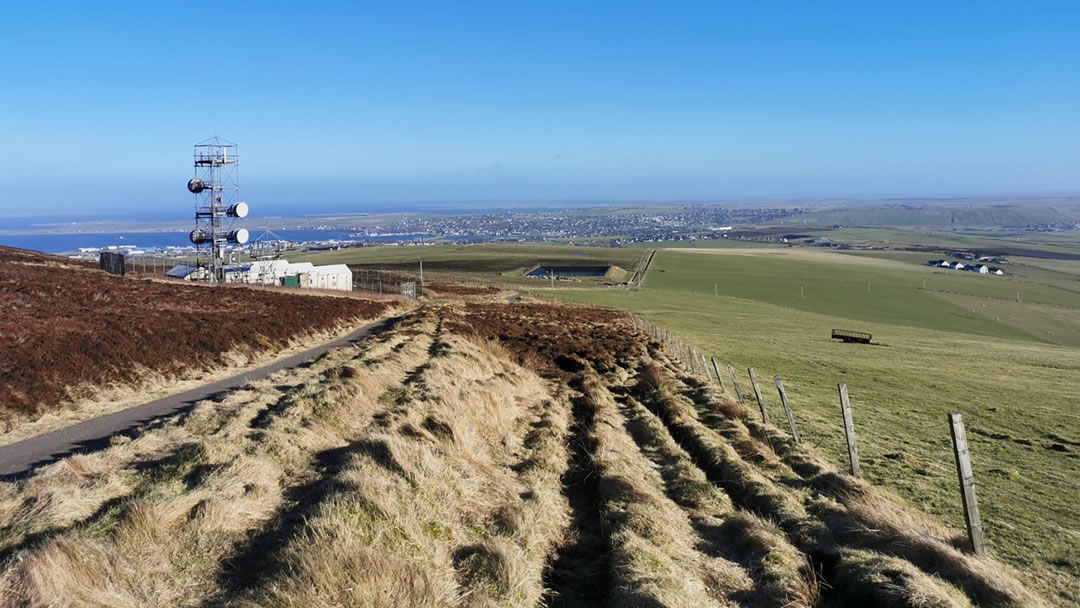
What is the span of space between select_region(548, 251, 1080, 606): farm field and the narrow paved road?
15534 millimetres

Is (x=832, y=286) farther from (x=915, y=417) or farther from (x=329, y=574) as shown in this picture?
(x=329, y=574)

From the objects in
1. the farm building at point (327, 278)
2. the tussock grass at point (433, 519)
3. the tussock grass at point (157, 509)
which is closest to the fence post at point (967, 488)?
the tussock grass at point (433, 519)

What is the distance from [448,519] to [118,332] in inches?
745

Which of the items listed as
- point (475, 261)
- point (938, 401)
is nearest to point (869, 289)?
point (475, 261)

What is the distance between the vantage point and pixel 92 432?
13531mm

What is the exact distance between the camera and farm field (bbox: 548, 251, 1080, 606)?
11734 mm

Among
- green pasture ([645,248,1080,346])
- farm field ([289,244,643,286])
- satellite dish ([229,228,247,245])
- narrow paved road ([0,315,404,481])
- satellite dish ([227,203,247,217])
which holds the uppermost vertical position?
satellite dish ([227,203,247,217])

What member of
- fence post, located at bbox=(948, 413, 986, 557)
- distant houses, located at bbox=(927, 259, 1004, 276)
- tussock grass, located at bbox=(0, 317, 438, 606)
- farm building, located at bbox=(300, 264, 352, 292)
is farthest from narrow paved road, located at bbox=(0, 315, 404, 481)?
distant houses, located at bbox=(927, 259, 1004, 276)

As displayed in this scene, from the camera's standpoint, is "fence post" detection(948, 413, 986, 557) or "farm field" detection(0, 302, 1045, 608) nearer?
"farm field" detection(0, 302, 1045, 608)

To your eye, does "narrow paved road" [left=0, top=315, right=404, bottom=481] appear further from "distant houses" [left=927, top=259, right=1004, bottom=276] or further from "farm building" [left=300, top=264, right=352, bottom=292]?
"distant houses" [left=927, top=259, right=1004, bottom=276]

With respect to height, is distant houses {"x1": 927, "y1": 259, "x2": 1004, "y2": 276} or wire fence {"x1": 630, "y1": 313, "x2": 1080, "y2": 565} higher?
wire fence {"x1": 630, "y1": 313, "x2": 1080, "y2": 565}

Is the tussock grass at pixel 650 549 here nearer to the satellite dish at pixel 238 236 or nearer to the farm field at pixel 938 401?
the farm field at pixel 938 401

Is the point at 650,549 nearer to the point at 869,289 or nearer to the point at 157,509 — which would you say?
the point at 157,509

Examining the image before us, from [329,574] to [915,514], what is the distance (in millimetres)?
9647
